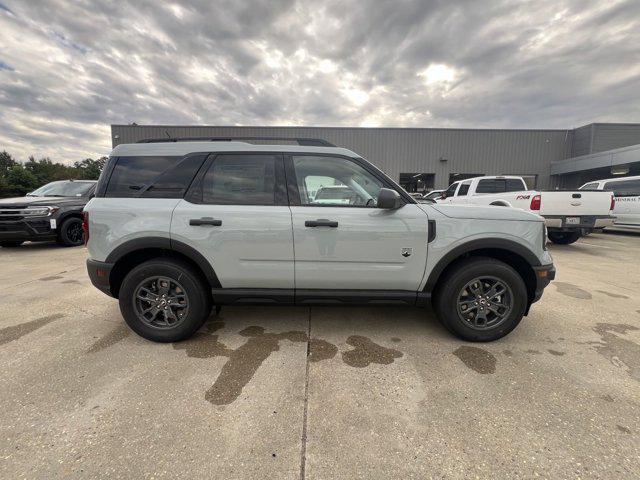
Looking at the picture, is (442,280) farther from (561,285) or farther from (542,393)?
(561,285)

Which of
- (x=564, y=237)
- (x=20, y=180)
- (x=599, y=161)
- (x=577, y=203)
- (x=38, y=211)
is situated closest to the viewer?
(x=38, y=211)

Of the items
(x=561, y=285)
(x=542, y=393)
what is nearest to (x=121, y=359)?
(x=542, y=393)

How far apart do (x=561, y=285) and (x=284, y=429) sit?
492cm

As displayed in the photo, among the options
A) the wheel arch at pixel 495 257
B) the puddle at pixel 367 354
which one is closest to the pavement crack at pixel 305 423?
the puddle at pixel 367 354

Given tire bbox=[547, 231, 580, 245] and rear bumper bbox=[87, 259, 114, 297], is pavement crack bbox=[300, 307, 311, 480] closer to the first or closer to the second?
rear bumper bbox=[87, 259, 114, 297]

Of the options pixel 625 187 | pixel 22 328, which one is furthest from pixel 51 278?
pixel 625 187

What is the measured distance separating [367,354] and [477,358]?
96 cm

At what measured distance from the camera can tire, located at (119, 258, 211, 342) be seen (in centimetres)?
274

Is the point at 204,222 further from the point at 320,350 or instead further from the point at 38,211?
the point at 38,211

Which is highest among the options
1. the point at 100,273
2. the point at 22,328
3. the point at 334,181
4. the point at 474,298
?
the point at 334,181

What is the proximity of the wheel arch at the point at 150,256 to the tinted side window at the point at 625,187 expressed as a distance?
13.7 m

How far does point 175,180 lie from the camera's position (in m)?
2.79

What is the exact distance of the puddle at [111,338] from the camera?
275 centimetres

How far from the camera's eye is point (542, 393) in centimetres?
215
